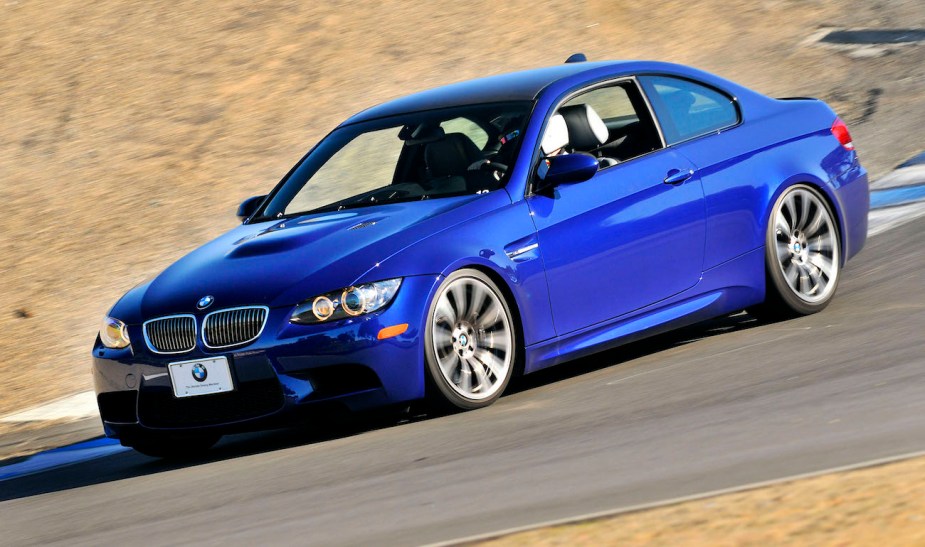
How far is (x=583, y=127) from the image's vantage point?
8.02 meters

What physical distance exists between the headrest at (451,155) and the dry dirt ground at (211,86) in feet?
12.1

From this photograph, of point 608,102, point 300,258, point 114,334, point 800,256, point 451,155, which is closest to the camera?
point 300,258

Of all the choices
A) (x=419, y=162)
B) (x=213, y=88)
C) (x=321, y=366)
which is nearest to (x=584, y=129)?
(x=419, y=162)

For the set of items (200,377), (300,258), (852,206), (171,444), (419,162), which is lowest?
(171,444)

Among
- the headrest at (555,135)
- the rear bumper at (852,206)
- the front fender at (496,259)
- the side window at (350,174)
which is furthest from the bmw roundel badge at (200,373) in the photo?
the rear bumper at (852,206)

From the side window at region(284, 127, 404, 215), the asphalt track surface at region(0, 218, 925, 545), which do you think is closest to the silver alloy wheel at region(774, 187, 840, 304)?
the asphalt track surface at region(0, 218, 925, 545)

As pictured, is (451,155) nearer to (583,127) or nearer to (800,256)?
(583,127)

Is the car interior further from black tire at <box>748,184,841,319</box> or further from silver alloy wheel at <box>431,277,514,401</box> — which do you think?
silver alloy wheel at <box>431,277,514,401</box>

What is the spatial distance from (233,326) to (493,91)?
2110 mm

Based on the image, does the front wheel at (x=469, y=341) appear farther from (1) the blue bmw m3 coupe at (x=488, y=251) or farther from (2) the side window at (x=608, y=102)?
(2) the side window at (x=608, y=102)

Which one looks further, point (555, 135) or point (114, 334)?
point (555, 135)

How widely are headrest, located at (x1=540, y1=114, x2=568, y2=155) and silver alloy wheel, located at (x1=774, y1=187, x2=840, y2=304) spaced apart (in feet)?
4.47

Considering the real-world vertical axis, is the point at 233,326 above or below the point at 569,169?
below

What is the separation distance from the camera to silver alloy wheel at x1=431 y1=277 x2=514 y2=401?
22.5 feet
